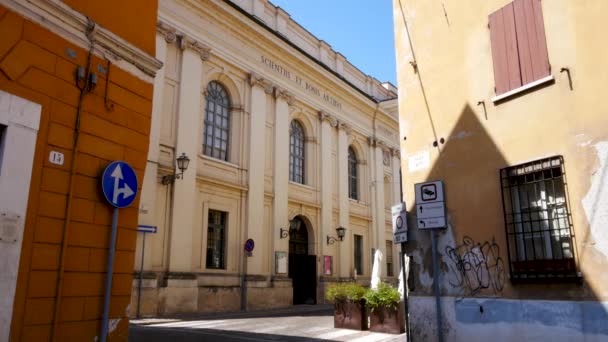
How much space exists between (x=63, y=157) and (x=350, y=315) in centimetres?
811

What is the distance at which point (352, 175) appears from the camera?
27625mm

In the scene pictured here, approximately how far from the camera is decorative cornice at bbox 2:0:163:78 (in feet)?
17.7

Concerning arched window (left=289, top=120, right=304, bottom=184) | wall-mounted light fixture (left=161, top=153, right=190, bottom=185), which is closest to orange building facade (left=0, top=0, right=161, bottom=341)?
wall-mounted light fixture (left=161, top=153, right=190, bottom=185)

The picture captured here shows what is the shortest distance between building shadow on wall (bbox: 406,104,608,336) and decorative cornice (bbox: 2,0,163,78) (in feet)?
16.4

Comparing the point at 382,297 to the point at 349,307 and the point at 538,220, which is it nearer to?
the point at 349,307

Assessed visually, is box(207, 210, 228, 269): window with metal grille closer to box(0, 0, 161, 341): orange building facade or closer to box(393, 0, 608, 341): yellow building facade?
box(393, 0, 608, 341): yellow building facade

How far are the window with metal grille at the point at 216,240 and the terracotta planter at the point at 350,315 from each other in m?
7.20

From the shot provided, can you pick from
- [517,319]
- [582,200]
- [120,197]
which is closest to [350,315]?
[517,319]

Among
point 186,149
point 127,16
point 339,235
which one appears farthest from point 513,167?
point 339,235

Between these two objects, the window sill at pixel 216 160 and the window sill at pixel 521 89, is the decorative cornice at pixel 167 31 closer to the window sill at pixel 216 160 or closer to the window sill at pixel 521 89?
the window sill at pixel 216 160

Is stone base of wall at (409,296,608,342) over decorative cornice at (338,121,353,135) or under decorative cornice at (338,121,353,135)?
under

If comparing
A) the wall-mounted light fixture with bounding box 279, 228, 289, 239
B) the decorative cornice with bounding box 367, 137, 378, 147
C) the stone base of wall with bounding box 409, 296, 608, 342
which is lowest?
the stone base of wall with bounding box 409, 296, 608, 342

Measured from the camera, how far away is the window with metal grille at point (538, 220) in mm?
6770

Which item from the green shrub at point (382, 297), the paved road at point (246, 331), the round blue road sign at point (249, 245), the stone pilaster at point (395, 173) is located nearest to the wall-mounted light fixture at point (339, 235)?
the round blue road sign at point (249, 245)
